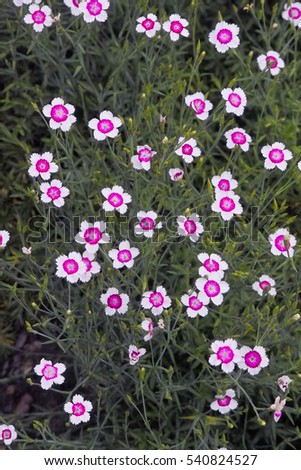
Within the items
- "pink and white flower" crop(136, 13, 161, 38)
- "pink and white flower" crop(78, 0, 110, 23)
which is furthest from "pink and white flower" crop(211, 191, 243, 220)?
"pink and white flower" crop(78, 0, 110, 23)

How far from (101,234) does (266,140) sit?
1.24 m

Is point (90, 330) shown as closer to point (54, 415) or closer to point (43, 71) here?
point (54, 415)

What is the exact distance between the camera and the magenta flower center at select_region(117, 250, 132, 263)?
2.46m

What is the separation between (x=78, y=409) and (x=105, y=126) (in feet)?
3.27

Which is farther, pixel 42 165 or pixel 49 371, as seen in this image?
pixel 42 165

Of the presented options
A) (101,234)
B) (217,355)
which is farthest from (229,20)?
(217,355)

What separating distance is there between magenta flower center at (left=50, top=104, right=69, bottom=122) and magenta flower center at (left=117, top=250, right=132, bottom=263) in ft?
1.77

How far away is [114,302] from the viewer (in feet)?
8.09

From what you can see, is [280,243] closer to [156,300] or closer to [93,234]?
[156,300]

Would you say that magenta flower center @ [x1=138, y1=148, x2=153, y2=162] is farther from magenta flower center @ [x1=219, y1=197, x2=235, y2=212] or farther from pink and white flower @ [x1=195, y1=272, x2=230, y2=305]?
pink and white flower @ [x1=195, y1=272, x2=230, y2=305]

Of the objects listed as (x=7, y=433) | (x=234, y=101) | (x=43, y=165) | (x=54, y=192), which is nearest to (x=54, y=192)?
(x=54, y=192)

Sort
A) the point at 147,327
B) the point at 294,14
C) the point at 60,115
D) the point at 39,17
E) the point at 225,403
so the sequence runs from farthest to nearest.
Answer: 1. the point at 294,14
2. the point at 39,17
3. the point at 60,115
4. the point at 225,403
5. the point at 147,327

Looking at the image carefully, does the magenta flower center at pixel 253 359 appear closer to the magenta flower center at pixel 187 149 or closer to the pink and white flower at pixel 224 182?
the pink and white flower at pixel 224 182

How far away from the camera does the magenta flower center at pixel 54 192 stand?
2.59m
